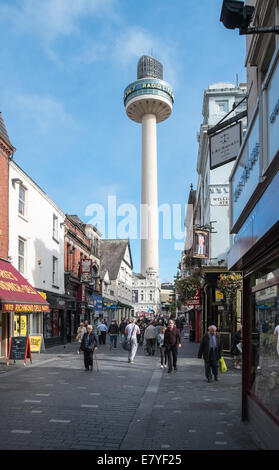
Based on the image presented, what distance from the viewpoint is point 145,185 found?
104188 millimetres

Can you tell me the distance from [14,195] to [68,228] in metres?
11.5

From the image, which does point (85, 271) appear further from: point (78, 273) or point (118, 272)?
point (118, 272)

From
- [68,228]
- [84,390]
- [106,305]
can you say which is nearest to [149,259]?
[106,305]

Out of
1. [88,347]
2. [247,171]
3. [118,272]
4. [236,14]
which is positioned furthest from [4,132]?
[118,272]

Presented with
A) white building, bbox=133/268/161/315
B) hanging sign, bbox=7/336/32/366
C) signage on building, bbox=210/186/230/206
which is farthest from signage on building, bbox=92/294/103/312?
white building, bbox=133/268/161/315

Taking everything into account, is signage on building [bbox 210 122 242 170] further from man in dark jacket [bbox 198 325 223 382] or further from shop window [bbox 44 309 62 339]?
shop window [bbox 44 309 62 339]

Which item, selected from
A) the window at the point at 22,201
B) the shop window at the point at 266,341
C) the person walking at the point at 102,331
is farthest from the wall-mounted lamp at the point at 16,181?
the shop window at the point at 266,341

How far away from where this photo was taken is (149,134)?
105062 mm

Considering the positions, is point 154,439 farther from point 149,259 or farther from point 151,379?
point 149,259

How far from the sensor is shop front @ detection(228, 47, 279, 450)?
5.75 meters

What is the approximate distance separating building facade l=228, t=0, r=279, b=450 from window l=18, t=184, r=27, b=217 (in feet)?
51.4

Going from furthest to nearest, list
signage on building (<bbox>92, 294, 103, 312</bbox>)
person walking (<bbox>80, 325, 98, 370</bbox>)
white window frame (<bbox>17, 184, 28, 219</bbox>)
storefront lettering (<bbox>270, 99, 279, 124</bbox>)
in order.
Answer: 1. signage on building (<bbox>92, 294, 103, 312</bbox>)
2. white window frame (<bbox>17, 184, 28, 219</bbox>)
3. person walking (<bbox>80, 325, 98, 370</bbox>)
4. storefront lettering (<bbox>270, 99, 279, 124</bbox>)

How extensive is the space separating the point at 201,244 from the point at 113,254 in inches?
1699
